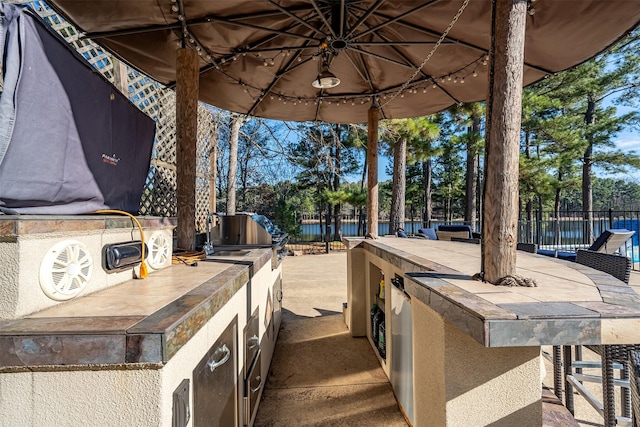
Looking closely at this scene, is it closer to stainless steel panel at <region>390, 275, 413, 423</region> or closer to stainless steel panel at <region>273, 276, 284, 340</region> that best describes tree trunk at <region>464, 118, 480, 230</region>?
stainless steel panel at <region>273, 276, 284, 340</region>

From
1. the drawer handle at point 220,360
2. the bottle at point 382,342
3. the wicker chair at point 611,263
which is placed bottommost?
the bottle at point 382,342

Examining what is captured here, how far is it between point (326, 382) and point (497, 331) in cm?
207

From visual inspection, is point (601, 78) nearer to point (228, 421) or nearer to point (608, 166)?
point (608, 166)

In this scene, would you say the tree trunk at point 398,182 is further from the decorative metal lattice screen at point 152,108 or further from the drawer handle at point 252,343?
the drawer handle at point 252,343

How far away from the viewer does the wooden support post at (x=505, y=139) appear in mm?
1443

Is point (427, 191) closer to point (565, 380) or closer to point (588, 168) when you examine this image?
point (588, 168)

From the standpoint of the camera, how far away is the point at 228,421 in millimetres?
1406

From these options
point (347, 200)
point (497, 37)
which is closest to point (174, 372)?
point (497, 37)

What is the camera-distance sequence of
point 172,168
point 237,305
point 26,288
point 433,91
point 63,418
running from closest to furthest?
point 63,418 < point 26,288 < point 237,305 < point 433,91 < point 172,168

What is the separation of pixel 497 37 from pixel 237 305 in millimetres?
1970

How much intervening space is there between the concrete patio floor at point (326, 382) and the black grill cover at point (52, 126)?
198cm

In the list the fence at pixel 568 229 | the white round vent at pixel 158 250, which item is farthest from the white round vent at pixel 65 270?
the fence at pixel 568 229

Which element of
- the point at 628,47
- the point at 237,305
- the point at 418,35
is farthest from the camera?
the point at 628,47

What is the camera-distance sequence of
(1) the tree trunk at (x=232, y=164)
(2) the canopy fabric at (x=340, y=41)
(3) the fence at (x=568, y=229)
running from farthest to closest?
(1) the tree trunk at (x=232, y=164)
(3) the fence at (x=568, y=229)
(2) the canopy fabric at (x=340, y=41)
